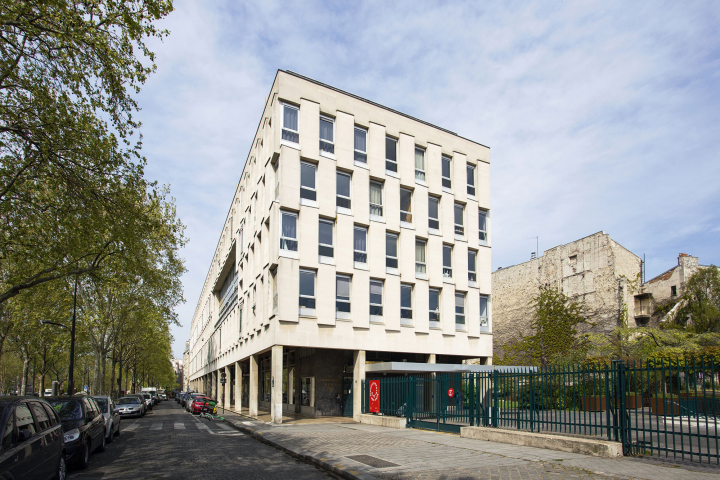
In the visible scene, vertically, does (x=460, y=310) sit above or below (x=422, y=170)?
below

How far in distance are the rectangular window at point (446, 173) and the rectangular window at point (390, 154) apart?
3.69 metres

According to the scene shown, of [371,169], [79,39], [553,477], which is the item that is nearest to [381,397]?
[371,169]

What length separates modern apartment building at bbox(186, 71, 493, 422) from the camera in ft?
81.1

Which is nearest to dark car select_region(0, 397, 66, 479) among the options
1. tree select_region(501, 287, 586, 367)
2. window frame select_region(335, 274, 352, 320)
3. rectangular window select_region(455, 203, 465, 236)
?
window frame select_region(335, 274, 352, 320)

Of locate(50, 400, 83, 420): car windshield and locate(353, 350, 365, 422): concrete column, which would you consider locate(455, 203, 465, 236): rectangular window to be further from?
locate(50, 400, 83, 420): car windshield

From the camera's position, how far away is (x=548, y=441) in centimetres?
1152

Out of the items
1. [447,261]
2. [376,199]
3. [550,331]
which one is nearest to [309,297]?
[376,199]

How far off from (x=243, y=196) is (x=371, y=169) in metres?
14.3

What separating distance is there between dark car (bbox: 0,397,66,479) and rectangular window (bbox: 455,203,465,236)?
82.2 feet

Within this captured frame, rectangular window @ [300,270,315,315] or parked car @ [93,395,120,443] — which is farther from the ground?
rectangular window @ [300,270,315,315]

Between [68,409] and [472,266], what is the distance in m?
24.0

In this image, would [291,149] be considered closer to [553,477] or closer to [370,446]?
[370,446]

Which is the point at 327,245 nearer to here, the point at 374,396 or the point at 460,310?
the point at 374,396

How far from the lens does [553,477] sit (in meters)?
8.34
